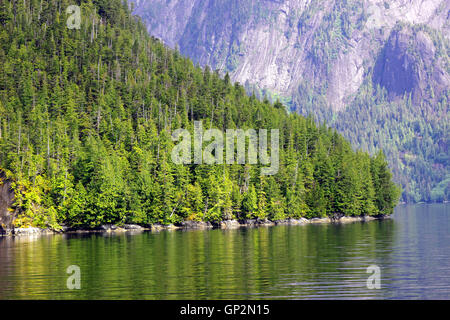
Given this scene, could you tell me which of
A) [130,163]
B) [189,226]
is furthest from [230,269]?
[130,163]

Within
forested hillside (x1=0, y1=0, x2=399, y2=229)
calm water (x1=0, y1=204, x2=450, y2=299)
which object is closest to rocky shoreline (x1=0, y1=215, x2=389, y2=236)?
forested hillside (x1=0, y1=0, x2=399, y2=229)

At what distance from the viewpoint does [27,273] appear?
204 feet

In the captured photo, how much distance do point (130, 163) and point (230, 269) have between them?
98.1 m

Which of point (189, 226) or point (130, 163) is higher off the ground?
point (130, 163)

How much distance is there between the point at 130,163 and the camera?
157750mm

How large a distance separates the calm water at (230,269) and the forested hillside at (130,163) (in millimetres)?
39691

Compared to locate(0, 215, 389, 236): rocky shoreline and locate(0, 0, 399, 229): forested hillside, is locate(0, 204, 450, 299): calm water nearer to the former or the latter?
locate(0, 215, 389, 236): rocky shoreline

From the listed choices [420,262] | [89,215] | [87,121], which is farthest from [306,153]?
[420,262]

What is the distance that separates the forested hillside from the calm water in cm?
3969

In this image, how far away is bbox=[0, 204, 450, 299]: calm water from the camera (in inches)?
1971

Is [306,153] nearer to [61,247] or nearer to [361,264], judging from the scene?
[61,247]

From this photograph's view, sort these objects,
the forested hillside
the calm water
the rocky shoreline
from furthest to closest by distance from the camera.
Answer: the forested hillside, the rocky shoreline, the calm water

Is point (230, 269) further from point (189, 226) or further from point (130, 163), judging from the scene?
point (130, 163)
